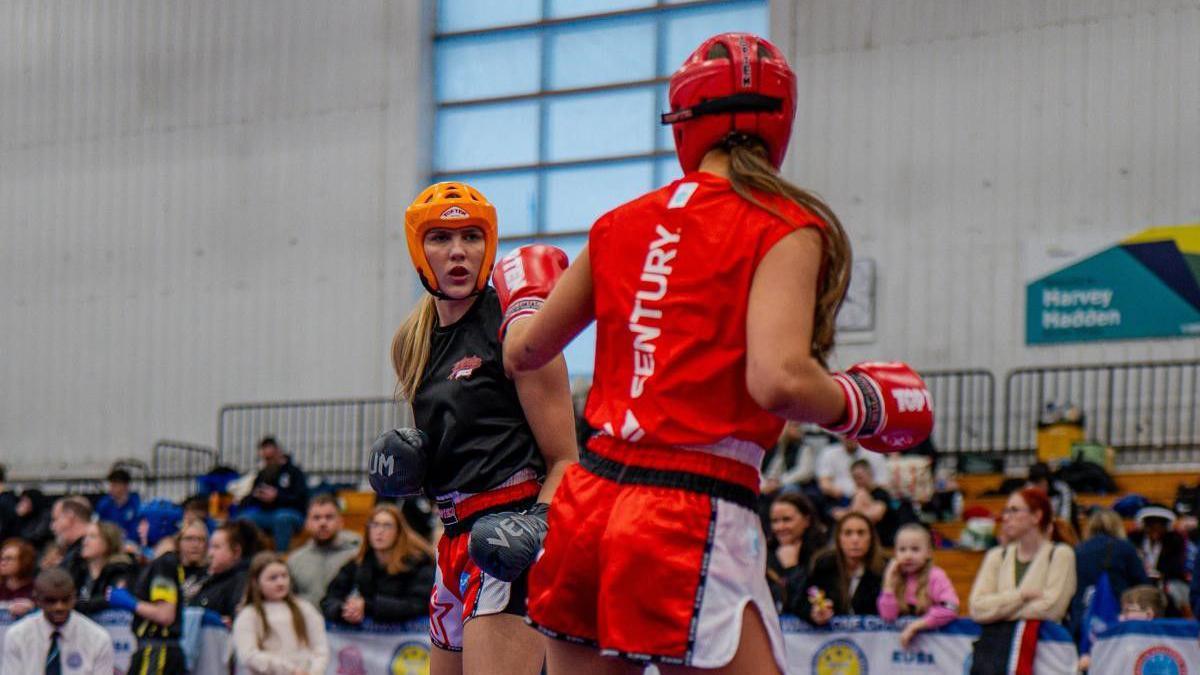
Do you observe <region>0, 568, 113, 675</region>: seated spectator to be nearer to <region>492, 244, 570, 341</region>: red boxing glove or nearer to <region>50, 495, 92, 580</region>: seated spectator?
<region>50, 495, 92, 580</region>: seated spectator

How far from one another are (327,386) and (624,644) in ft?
55.9

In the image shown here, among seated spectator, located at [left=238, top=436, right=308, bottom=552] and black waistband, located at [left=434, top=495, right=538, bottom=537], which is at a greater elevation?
black waistband, located at [left=434, top=495, right=538, bottom=537]

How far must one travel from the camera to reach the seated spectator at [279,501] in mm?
15156

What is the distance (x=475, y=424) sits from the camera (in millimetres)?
4504

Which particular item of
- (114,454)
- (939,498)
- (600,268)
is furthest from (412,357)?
(114,454)

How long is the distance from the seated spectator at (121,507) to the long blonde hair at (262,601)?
640 cm

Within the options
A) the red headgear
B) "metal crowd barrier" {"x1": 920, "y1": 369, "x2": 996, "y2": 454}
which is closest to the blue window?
"metal crowd barrier" {"x1": 920, "y1": 369, "x2": 996, "y2": 454}

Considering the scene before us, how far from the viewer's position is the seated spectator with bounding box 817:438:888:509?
13.3 meters

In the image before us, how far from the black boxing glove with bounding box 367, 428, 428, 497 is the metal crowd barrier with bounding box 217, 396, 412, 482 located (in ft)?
47.8

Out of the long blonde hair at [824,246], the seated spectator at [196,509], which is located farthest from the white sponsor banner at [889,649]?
the seated spectator at [196,509]

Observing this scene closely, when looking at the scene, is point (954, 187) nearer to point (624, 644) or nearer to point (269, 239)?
point (269, 239)

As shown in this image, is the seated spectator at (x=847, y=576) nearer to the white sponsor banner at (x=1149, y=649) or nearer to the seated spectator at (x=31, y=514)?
the white sponsor banner at (x=1149, y=649)

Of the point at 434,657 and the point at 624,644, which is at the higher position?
the point at 624,644

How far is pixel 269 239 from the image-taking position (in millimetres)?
20188
